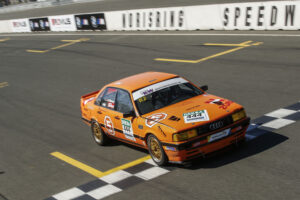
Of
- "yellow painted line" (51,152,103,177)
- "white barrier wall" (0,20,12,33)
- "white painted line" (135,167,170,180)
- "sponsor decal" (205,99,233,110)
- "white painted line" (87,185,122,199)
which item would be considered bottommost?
"white barrier wall" (0,20,12,33)

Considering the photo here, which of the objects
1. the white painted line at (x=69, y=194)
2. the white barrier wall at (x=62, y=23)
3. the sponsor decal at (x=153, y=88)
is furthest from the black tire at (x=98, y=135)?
the white barrier wall at (x=62, y=23)

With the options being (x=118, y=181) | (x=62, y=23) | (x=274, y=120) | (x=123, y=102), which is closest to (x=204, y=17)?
(x=274, y=120)

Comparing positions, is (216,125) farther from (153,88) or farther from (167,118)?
(153,88)

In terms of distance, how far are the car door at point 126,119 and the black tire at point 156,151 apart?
1.08ft

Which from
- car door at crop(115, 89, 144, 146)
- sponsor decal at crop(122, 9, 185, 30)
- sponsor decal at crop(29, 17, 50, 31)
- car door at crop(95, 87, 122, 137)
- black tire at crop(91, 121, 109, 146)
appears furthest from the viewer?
sponsor decal at crop(29, 17, 50, 31)

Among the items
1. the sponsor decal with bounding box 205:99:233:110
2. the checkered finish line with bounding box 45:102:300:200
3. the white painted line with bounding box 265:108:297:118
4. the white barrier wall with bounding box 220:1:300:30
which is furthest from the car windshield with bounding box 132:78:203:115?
the white barrier wall with bounding box 220:1:300:30

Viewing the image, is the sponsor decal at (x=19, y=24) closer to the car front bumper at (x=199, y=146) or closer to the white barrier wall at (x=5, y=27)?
A: the white barrier wall at (x=5, y=27)

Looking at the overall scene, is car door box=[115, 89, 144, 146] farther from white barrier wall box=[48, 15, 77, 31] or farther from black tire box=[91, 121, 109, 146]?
white barrier wall box=[48, 15, 77, 31]

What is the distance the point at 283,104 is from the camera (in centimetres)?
1055

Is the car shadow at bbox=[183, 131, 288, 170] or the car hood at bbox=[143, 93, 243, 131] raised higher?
the car hood at bbox=[143, 93, 243, 131]

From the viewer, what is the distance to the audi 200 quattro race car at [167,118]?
7.32m

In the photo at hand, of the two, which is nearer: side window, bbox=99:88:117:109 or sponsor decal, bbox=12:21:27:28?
side window, bbox=99:88:117:109

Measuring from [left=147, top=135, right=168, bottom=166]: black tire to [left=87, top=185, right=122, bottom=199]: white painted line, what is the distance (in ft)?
3.17

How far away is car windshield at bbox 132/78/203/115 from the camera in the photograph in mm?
8328
